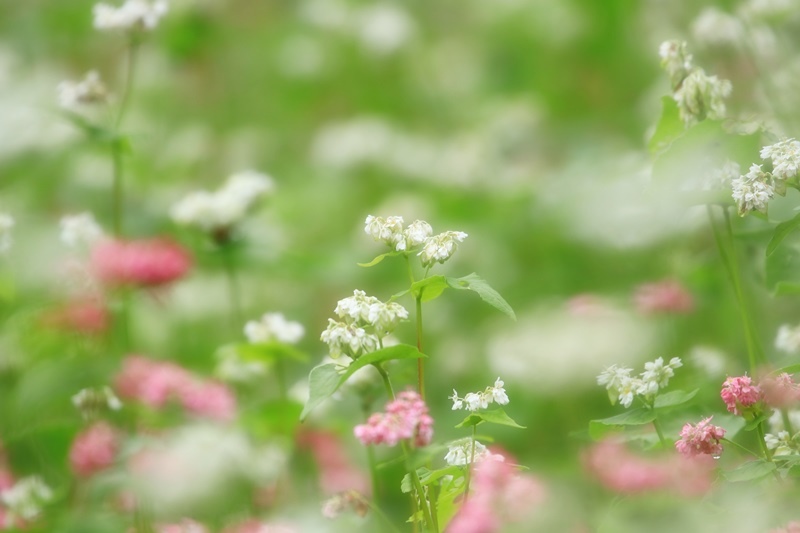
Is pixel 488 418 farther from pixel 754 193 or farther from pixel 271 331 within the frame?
pixel 271 331

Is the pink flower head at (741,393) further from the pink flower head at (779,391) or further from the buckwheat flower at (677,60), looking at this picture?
→ the buckwheat flower at (677,60)

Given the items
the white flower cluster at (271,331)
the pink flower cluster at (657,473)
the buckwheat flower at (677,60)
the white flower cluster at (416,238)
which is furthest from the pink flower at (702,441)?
the white flower cluster at (271,331)

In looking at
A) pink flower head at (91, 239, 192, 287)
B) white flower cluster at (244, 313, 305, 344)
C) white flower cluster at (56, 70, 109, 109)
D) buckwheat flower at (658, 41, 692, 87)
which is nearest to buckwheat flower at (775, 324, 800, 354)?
buckwheat flower at (658, 41, 692, 87)

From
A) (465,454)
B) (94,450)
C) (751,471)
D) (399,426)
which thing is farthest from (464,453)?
(94,450)

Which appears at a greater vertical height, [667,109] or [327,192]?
[327,192]

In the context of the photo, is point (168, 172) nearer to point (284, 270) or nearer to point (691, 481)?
point (284, 270)

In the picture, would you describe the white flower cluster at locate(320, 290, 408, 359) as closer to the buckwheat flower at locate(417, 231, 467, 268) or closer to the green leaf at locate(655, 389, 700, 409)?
the buckwheat flower at locate(417, 231, 467, 268)

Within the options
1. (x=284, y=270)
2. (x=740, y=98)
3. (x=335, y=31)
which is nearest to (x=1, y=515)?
(x=284, y=270)
